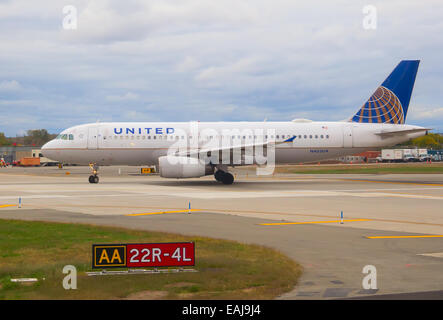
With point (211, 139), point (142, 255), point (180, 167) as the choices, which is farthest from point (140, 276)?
point (211, 139)

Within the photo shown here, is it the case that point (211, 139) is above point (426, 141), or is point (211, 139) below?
below

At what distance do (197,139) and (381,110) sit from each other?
14.3 m

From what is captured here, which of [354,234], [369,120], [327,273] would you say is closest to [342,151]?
[369,120]

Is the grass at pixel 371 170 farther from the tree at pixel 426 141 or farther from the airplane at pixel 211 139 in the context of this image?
the tree at pixel 426 141

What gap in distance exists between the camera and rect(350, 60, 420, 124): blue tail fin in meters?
36.2

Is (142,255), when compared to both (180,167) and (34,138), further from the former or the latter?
(34,138)

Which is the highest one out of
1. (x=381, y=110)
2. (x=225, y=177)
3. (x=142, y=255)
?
(x=381, y=110)

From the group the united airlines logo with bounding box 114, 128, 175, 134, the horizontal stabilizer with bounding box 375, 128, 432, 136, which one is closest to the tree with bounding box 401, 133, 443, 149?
the horizontal stabilizer with bounding box 375, 128, 432, 136

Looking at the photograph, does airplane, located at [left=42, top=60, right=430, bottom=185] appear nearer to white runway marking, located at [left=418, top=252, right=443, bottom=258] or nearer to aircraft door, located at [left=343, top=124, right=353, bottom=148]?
aircraft door, located at [left=343, top=124, right=353, bottom=148]

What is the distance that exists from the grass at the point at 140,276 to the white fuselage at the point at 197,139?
69.8ft

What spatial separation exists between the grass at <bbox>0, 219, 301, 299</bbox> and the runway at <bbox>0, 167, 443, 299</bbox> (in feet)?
1.95

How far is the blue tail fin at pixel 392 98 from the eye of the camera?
3616 cm

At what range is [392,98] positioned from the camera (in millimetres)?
36312
